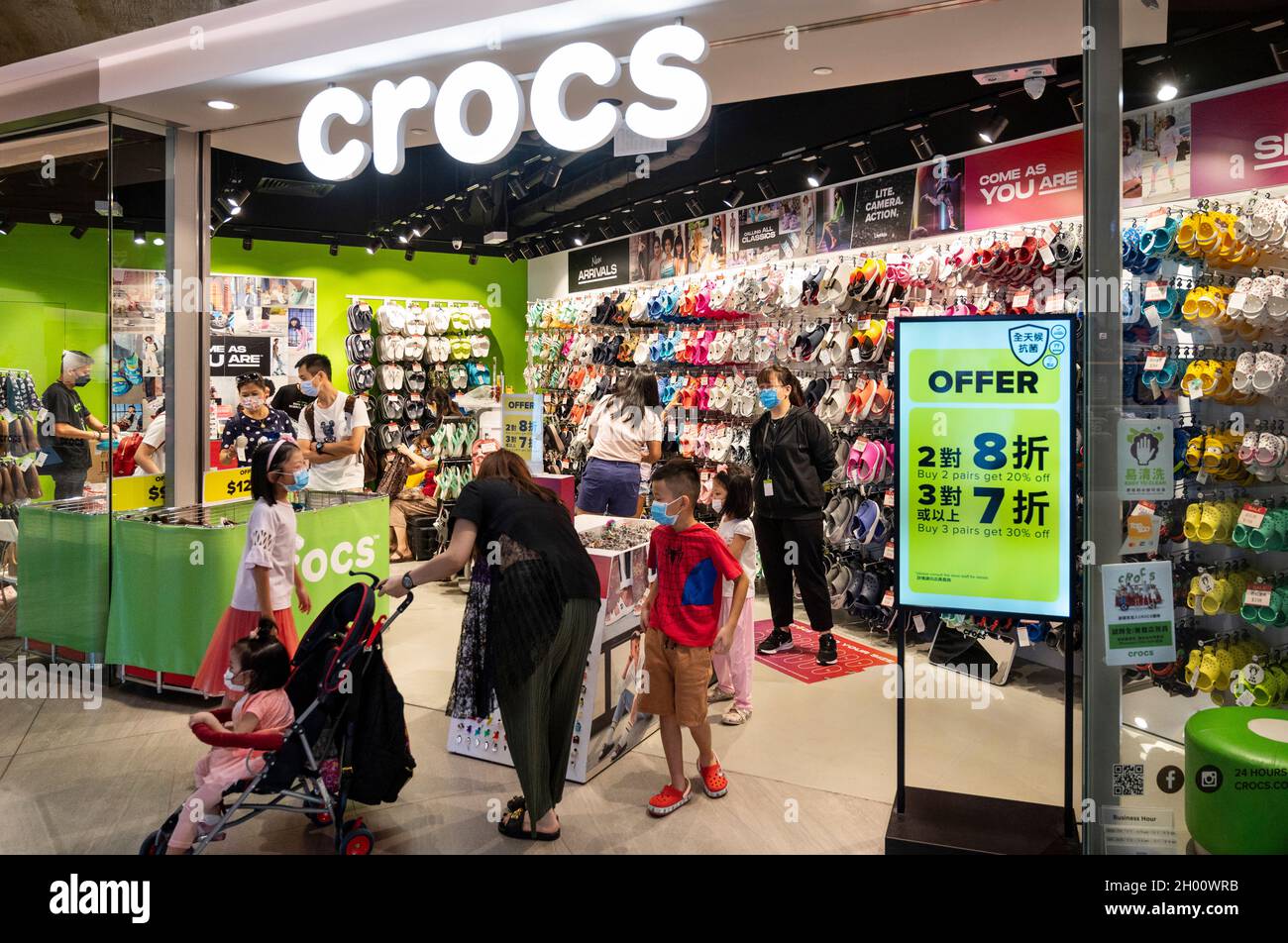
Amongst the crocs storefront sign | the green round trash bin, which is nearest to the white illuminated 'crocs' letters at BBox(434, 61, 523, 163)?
the crocs storefront sign

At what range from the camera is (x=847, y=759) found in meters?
4.02

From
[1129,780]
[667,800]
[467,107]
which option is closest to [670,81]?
[467,107]

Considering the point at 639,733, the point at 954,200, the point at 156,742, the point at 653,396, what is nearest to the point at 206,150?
the point at 653,396

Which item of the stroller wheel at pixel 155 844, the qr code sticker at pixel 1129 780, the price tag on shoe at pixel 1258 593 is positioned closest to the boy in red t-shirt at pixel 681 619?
the qr code sticker at pixel 1129 780

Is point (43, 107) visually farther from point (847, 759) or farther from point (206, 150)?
point (847, 759)

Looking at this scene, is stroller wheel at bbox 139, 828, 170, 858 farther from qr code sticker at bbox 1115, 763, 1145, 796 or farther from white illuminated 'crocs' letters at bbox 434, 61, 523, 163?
qr code sticker at bbox 1115, 763, 1145, 796

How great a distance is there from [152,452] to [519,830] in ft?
11.3

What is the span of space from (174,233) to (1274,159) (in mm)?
5434

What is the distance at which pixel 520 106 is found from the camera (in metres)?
4.23

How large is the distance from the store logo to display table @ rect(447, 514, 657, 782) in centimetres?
181

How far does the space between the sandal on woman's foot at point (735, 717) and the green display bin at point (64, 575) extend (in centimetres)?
331

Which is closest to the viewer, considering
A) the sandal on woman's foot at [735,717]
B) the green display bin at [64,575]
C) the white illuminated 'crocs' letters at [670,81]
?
the white illuminated 'crocs' letters at [670,81]

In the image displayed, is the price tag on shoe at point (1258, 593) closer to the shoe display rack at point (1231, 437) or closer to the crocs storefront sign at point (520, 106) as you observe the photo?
the shoe display rack at point (1231, 437)

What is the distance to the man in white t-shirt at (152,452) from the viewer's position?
17.6 feet
